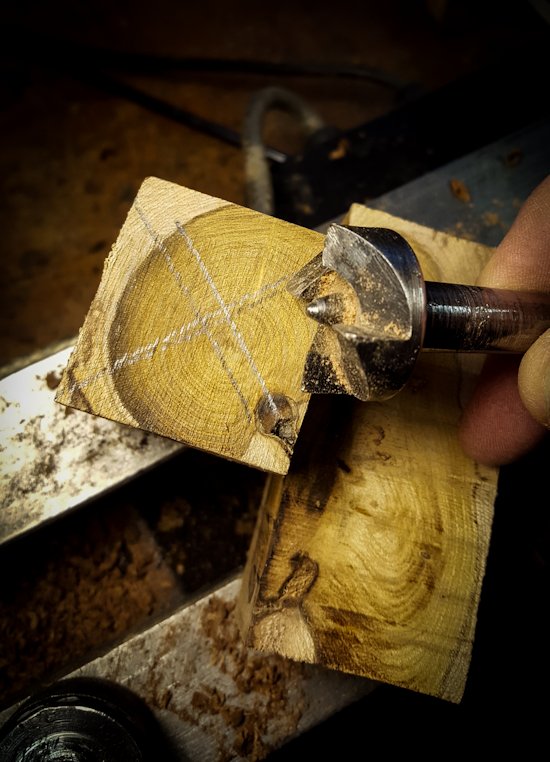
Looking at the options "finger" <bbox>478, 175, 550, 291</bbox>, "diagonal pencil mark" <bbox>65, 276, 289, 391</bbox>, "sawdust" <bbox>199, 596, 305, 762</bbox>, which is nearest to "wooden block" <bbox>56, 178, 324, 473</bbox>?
"diagonal pencil mark" <bbox>65, 276, 289, 391</bbox>

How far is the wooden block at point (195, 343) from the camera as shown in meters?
1.19

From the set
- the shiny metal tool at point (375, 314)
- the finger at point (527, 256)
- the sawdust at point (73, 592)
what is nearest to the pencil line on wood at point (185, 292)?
the shiny metal tool at point (375, 314)

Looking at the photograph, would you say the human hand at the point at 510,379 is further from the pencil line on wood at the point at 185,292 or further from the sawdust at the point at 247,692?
the sawdust at the point at 247,692

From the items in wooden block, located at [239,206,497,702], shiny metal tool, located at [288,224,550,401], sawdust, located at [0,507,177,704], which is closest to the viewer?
shiny metal tool, located at [288,224,550,401]

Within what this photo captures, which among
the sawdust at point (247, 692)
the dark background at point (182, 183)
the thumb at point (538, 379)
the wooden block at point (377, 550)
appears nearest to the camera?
the thumb at point (538, 379)

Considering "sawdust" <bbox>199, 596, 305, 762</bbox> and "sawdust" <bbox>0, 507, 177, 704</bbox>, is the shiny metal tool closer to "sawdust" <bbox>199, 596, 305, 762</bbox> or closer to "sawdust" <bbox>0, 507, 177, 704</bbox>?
"sawdust" <bbox>199, 596, 305, 762</bbox>

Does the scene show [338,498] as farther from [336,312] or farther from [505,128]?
[505,128]

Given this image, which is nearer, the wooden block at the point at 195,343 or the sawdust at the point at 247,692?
the wooden block at the point at 195,343

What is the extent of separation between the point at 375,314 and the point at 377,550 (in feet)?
2.26

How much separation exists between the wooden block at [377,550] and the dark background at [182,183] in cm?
102

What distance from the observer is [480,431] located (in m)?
1.40

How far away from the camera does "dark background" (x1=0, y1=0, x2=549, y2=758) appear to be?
217 cm

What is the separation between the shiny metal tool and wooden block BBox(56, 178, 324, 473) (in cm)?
9

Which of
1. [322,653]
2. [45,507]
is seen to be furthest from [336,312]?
[45,507]
